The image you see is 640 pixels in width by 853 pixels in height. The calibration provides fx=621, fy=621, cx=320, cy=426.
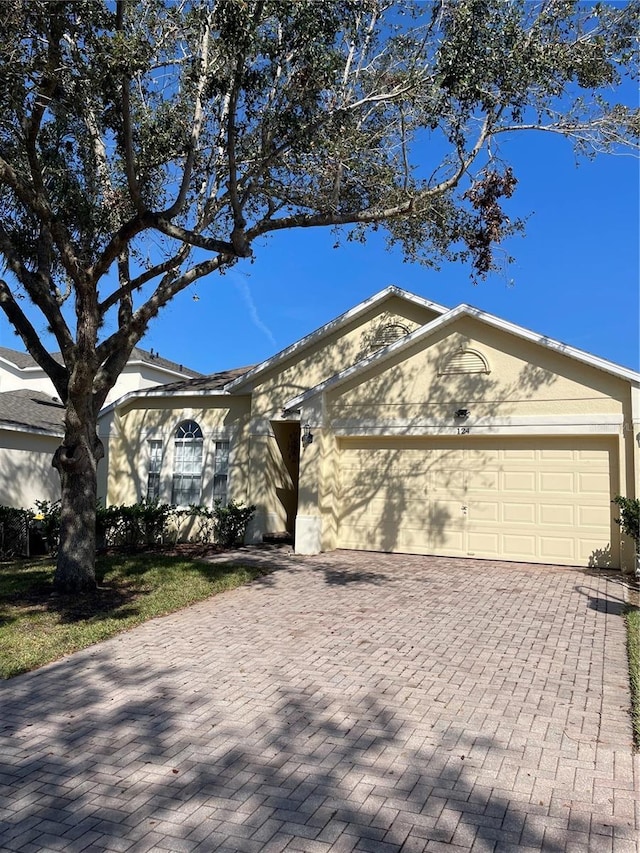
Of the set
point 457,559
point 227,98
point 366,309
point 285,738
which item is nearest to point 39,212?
point 227,98

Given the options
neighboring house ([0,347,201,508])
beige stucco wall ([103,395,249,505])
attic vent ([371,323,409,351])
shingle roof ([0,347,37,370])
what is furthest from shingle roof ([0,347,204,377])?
attic vent ([371,323,409,351])

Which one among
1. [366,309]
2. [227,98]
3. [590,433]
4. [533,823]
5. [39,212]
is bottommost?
[533,823]

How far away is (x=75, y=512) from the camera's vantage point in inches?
366

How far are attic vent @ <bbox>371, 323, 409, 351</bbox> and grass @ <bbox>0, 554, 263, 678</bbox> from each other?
658cm

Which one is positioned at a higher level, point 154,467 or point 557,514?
point 154,467

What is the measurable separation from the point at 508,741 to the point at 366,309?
11.9 metres

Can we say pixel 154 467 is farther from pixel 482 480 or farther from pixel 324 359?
pixel 482 480

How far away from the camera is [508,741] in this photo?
466cm

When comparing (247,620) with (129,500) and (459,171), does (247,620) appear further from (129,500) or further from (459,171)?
(129,500)

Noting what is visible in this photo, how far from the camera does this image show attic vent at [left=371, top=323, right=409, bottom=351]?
15219mm

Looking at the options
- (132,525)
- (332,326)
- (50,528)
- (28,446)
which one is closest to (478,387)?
(332,326)

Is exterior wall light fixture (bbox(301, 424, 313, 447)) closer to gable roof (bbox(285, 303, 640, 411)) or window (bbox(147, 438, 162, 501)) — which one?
gable roof (bbox(285, 303, 640, 411))

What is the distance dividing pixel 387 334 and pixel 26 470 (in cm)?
1190

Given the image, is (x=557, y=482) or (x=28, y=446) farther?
(x=28, y=446)
